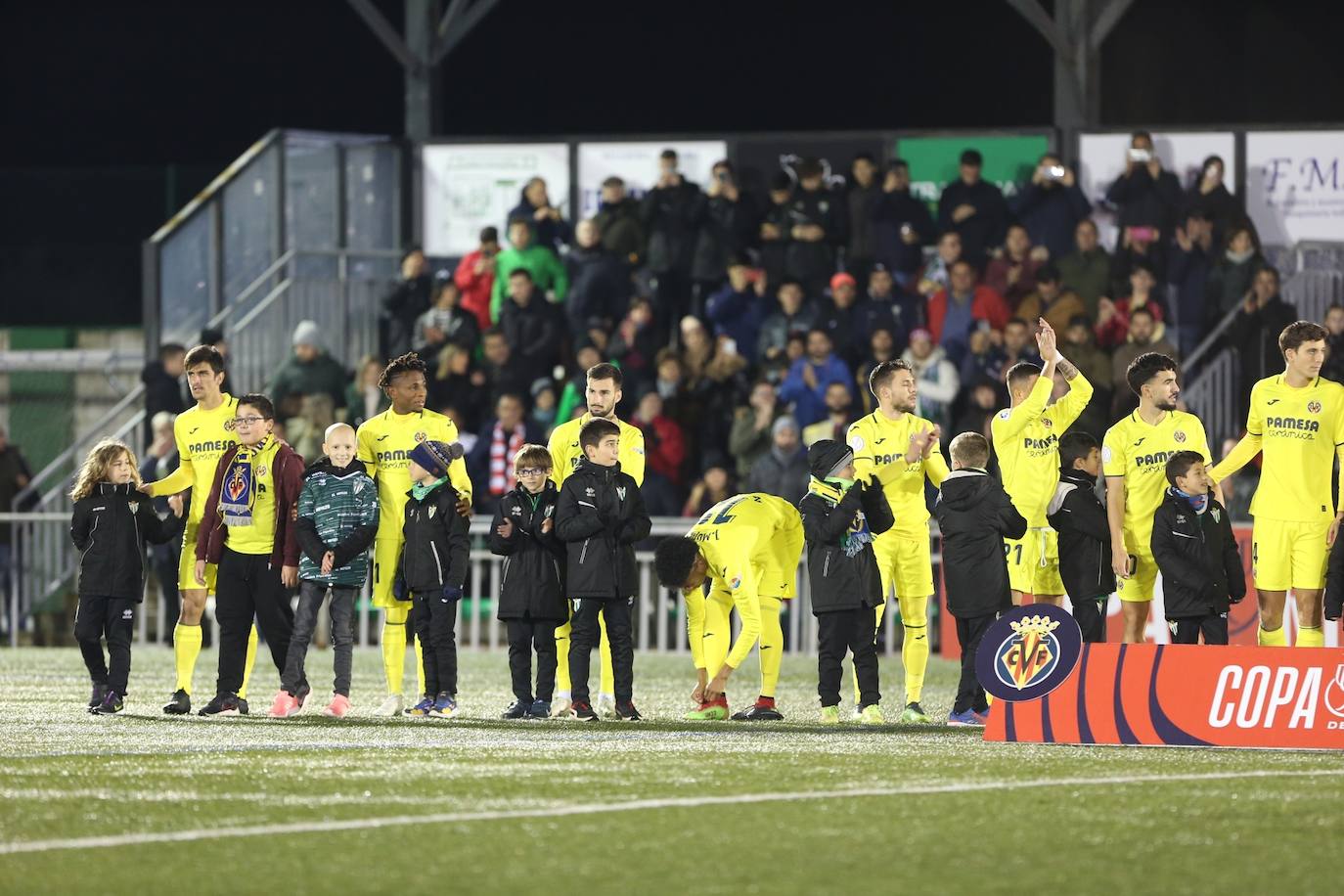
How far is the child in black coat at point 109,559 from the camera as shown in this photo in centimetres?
1266

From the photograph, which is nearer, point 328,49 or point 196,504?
point 196,504

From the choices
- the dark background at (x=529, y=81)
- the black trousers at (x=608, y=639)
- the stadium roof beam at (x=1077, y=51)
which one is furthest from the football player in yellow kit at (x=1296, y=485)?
the dark background at (x=529, y=81)

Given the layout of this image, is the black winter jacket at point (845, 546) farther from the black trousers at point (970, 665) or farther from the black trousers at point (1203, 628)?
the black trousers at point (1203, 628)

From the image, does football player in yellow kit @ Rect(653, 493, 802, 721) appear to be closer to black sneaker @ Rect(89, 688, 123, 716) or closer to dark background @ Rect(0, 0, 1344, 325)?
black sneaker @ Rect(89, 688, 123, 716)

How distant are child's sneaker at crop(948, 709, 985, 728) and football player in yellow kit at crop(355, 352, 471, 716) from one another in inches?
110

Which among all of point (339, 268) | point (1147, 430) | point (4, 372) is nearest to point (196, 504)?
point (1147, 430)

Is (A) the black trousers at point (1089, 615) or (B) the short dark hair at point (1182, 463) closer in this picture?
(B) the short dark hair at point (1182, 463)

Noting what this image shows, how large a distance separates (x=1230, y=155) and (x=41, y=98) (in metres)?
14.9

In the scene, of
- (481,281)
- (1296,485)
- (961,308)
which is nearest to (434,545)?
(1296,485)

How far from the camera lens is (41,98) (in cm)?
2927

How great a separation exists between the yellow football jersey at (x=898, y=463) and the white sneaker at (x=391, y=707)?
2.76 metres

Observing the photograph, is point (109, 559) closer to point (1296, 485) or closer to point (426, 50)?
point (1296, 485)

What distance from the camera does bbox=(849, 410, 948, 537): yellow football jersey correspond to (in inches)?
496

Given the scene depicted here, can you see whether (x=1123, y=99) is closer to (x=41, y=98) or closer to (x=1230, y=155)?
(x=1230, y=155)
